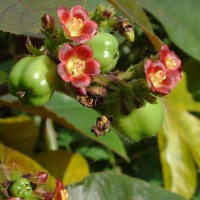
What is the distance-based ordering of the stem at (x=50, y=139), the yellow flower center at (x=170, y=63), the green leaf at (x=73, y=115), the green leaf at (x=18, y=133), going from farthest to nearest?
the stem at (x=50, y=139), the green leaf at (x=18, y=133), the green leaf at (x=73, y=115), the yellow flower center at (x=170, y=63)

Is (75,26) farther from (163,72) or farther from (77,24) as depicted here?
(163,72)

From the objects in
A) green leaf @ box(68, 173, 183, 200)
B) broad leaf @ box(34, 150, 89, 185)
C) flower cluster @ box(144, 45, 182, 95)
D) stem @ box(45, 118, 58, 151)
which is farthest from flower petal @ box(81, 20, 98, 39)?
stem @ box(45, 118, 58, 151)

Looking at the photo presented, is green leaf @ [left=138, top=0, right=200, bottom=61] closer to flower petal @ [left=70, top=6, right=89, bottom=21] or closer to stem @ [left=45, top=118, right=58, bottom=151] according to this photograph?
stem @ [left=45, top=118, right=58, bottom=151]

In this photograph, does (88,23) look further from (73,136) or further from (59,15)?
(73,136)

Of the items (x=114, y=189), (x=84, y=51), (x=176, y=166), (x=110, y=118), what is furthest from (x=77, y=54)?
(x=176, y=166)

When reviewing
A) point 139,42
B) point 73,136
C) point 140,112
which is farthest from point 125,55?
point 140,112

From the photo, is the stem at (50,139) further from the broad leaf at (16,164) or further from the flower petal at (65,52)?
the flower petal at (65,52)

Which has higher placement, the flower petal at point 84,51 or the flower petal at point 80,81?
the flower petal at point 84,51


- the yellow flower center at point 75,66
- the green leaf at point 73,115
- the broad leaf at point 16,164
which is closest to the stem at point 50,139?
the green leaf at point 73,115
